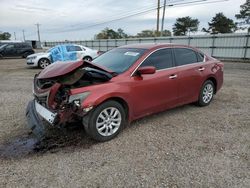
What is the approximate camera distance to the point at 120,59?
4.26 meters

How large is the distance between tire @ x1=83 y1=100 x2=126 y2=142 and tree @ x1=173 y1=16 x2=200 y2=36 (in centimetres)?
5563

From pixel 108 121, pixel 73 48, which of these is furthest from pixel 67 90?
pixel 73 48

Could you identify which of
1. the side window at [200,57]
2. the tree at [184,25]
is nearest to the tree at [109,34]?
the tree at [184,25]

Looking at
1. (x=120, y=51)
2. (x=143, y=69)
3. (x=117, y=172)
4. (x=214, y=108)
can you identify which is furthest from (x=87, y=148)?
(x=214, y=108)

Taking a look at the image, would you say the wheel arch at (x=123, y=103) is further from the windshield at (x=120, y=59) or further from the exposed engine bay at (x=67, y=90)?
the windshield at (x=120, y=59)

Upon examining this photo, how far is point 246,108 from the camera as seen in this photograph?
5.26 m

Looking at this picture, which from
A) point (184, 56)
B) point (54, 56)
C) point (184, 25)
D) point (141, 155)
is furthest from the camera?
point (184, 25)

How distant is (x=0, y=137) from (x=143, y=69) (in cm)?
274

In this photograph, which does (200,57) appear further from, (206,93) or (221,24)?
(221,24)

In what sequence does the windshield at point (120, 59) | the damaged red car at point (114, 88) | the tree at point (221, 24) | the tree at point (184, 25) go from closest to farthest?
the damaged red car at point (114, 88), the windshield at point (120, 59), the tree at point (221, 24), the tree at point (184, 25)

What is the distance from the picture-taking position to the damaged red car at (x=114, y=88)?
10.8 ft

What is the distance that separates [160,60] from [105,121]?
1.72 m

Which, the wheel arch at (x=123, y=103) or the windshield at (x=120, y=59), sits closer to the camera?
the wheel arch at (x=123, y=103)

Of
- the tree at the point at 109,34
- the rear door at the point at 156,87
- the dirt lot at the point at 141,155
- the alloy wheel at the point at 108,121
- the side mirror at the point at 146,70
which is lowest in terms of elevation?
the dirt lot at the point at 141,155
